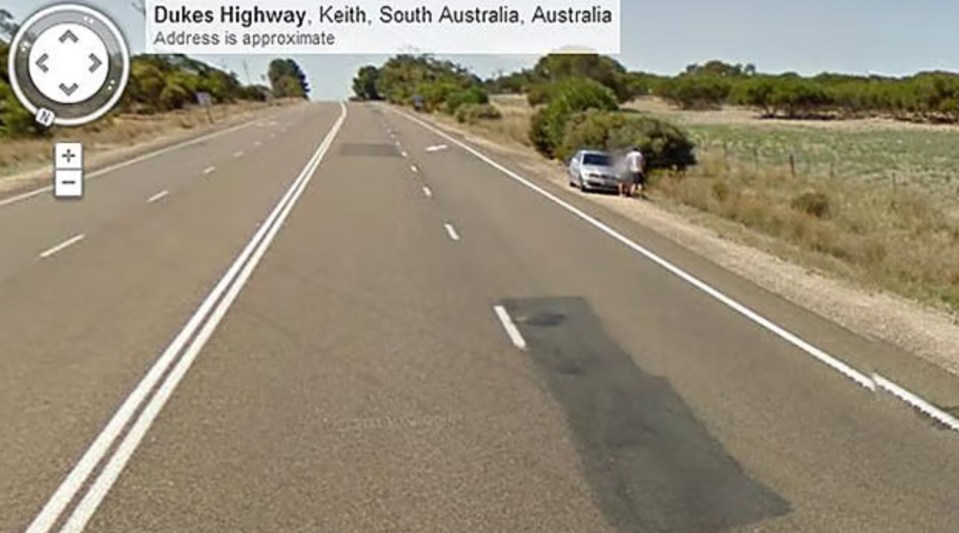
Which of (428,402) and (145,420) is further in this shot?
(428,402)

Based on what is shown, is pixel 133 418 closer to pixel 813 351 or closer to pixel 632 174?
pixel 813 351

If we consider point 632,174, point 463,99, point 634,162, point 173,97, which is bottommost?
point 632,174

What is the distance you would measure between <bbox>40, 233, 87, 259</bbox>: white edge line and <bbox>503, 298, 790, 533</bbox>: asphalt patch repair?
788 cm

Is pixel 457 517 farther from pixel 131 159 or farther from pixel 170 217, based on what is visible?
pixel 131 159

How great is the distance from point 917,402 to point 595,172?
19.2 m

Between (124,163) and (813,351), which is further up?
(124,163)

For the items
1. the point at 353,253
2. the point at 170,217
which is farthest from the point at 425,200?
the point at 353,253

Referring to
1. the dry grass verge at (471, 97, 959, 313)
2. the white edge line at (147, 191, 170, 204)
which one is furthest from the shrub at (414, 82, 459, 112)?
the white edge line at (147, 191, 170, 204)

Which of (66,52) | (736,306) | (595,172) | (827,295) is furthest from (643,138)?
(736,306)

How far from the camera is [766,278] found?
12.6 m

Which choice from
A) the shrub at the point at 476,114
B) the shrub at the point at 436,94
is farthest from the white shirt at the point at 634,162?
the shrub at the point at 436,94

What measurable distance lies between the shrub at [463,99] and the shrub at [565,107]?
38.7 m

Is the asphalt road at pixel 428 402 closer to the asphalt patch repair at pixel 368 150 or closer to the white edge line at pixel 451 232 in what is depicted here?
the white edge line at pixel 451 232

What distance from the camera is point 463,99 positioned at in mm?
84062
